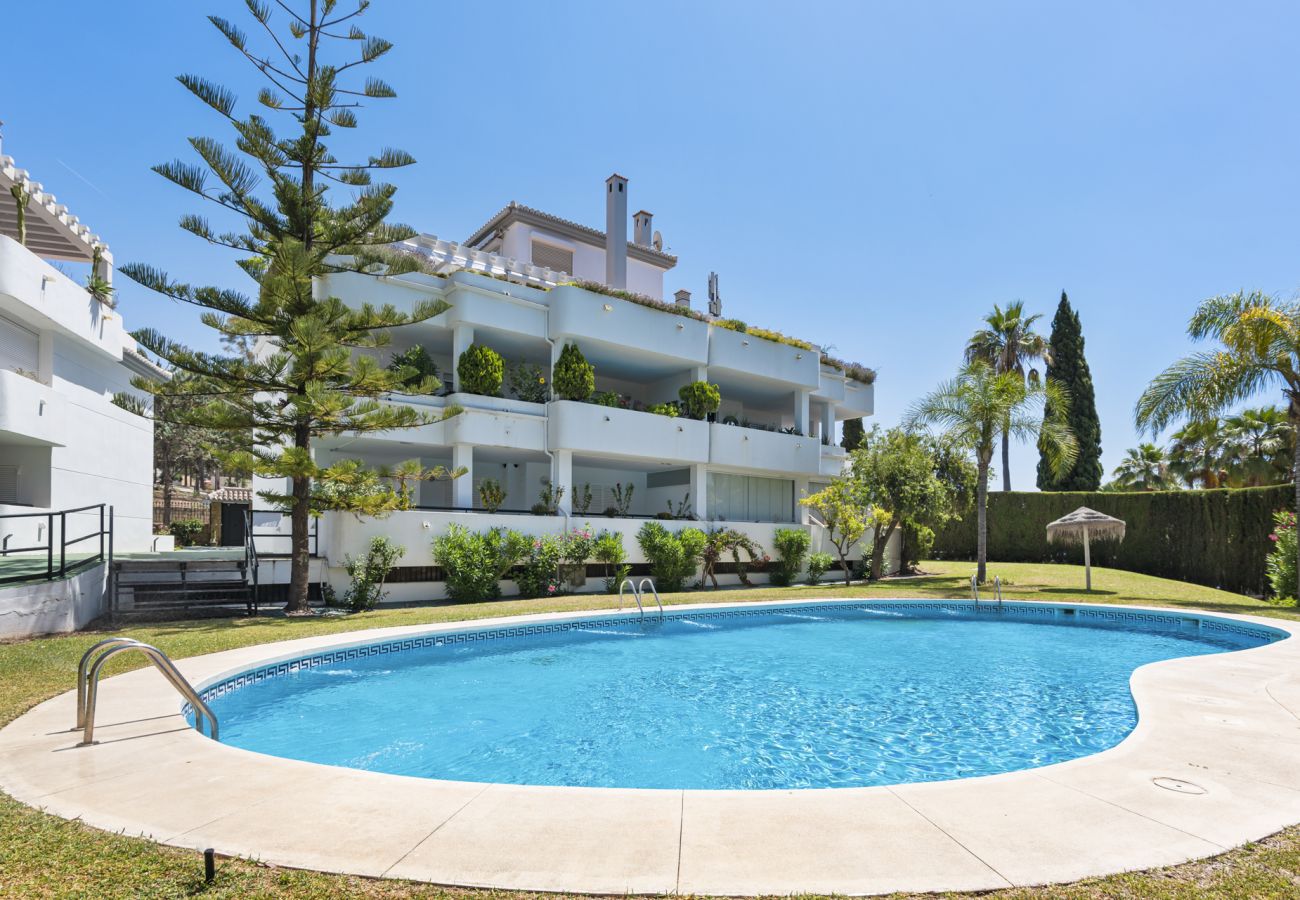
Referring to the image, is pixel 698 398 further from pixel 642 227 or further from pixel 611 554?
pixel 642 227

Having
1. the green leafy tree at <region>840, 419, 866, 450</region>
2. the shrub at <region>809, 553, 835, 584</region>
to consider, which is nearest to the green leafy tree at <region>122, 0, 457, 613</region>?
the shrub at <region>809, 553, 835, 584</region>

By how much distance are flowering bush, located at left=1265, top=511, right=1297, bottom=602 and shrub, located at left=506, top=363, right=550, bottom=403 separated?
1769cm

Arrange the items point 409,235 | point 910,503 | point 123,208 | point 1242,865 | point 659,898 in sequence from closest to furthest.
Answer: point 659,898, point 1242,865, point 409,235, point 123,208, point 910,503

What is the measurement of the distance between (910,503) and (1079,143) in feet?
32.9

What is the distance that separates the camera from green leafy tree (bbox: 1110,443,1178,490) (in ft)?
116

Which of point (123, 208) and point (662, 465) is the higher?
point (123, 208)

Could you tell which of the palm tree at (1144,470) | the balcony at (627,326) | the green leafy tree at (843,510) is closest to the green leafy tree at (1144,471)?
the palm tree at (1144,470)

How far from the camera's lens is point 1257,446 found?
2536 cm

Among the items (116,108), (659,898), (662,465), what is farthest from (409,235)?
(659,898)

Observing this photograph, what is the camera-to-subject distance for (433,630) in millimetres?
10297

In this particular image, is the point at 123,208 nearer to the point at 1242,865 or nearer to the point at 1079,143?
the point at 1242,865

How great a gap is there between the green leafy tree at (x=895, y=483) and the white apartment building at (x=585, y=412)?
223 cm

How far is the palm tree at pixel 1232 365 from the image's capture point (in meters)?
14.3

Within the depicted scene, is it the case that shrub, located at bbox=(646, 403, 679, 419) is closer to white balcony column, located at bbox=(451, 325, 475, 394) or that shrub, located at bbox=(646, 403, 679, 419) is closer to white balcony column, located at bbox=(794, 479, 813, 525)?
white balcony column, located at bbox=(451, 325, 475, 394)
